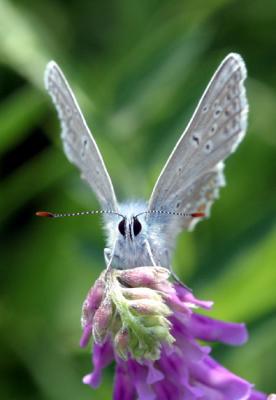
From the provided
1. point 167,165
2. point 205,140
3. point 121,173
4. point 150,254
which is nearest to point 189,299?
point 150,254

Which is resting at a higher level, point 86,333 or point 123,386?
point 86,333

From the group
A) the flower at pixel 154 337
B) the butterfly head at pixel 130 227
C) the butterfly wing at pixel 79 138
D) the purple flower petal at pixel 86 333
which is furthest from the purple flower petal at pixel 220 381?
the butterfly wing at pixel 79 138

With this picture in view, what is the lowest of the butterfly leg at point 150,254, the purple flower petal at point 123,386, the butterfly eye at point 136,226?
the purple flower petal at point 123,386

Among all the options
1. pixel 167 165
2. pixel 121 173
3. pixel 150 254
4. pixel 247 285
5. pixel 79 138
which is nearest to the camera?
pixel 150 254

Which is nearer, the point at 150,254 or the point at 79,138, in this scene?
the point at 150,254

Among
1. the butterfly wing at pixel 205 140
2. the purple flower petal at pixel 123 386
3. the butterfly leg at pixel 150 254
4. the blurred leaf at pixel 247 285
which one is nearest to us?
the purple flower petal at pixel 123 386

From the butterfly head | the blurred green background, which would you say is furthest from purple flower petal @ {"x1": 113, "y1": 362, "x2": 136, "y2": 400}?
the blurred green background

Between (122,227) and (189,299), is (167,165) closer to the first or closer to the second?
(122,227)

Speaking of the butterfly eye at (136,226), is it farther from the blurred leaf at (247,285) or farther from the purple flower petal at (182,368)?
the blurred leaf at (247,285)
